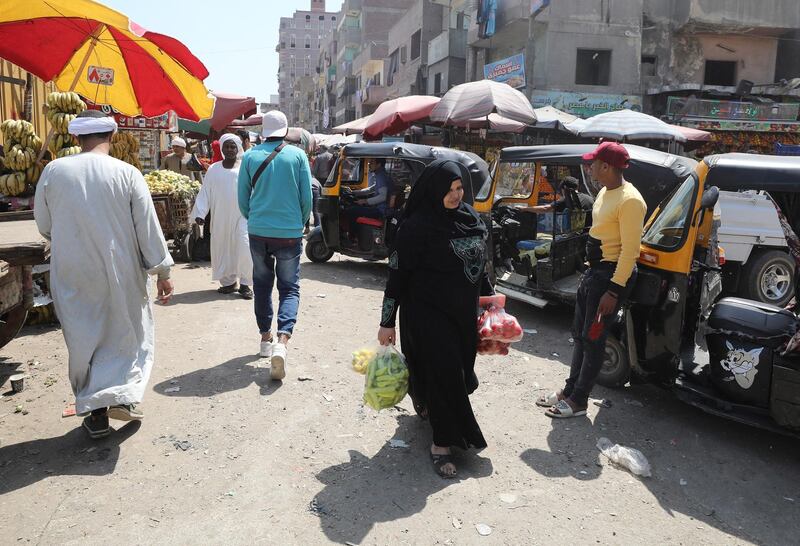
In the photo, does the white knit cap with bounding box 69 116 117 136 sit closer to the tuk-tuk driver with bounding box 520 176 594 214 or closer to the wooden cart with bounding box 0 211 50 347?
the wooden cart with bounding box 0 211 50 347

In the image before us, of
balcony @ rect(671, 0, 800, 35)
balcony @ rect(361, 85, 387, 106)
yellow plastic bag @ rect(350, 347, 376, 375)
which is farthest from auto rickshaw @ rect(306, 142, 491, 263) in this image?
balcony @ rect(361, 85, 387, 106)

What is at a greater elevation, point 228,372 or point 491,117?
point 491,117

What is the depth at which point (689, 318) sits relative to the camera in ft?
15.5

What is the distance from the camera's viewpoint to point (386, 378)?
3.52 m

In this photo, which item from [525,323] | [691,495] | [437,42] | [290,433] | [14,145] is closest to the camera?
[691,495]

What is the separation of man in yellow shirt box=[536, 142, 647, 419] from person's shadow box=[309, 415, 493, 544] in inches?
42.4

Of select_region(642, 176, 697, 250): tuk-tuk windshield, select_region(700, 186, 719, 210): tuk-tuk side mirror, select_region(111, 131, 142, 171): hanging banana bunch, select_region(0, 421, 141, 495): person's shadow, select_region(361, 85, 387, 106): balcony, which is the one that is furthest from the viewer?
select_region(361, 85, 387, 106): balcony

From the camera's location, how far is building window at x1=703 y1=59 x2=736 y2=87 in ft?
79.7

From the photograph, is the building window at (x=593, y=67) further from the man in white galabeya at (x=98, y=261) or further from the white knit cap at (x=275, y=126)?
the man in white galabeya at (x=98, y=261)

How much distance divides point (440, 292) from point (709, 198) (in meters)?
2.14

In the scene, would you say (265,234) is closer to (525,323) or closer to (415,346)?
(415,346)

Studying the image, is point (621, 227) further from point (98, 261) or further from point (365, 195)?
point (365, 195)

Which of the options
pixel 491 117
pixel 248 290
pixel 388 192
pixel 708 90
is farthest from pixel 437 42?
pixel 248 290

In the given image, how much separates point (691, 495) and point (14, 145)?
22.3ft
